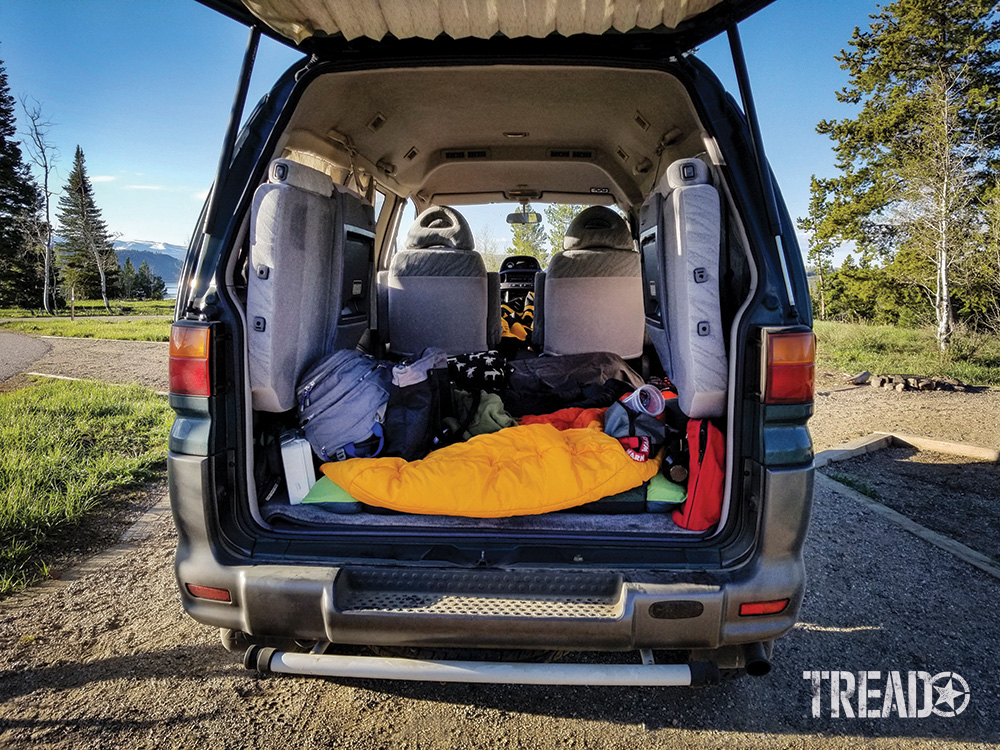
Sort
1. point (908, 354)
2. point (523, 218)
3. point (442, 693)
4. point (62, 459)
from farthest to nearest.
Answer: point (908, 354) → point (523, 218) → point (62, 459) → point (442, 693)

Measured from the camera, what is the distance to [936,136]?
487 inches

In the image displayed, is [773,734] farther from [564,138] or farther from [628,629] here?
[564,138]

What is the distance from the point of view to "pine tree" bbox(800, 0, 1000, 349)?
12141 mm

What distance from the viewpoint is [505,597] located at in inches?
59.8

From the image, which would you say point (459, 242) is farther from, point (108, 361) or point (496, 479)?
point (108, 361)

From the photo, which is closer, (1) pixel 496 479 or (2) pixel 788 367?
(2) pixel 788 367

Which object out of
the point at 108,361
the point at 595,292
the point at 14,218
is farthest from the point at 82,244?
the point at 595,292

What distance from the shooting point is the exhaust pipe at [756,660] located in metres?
1.51

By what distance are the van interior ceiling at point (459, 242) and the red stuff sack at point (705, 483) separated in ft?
0.17

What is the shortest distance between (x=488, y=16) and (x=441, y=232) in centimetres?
182

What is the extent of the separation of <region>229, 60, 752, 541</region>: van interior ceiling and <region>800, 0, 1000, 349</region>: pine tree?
12.0 metres

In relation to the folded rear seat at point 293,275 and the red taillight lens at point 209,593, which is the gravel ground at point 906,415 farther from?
the red taillight lens at point 209,593

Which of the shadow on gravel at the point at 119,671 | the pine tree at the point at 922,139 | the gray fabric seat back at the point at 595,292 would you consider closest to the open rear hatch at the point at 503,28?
the shadow on gravel at the point at 119,671

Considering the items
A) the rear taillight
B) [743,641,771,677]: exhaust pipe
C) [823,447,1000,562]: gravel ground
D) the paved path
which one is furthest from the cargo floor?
the paved path
